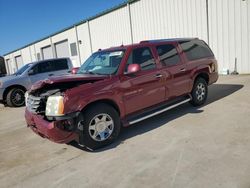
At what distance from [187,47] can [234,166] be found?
12.3ft

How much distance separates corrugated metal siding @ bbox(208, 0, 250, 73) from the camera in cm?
1104

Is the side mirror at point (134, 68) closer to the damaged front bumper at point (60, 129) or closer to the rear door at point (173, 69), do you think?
the rear door at point (173, 69)

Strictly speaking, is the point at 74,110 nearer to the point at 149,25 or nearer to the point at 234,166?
the point at 234,166

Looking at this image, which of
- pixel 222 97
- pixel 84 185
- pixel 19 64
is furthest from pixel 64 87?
pixel 19 64

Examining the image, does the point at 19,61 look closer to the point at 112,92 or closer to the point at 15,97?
the point at 15,97

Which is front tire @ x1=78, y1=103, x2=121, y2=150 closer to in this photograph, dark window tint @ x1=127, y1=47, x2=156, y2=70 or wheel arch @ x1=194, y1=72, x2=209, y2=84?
dark window tint @ x1=127, y1=47, x2=156, y2=70

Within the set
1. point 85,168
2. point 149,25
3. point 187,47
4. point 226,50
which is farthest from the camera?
point 149,25

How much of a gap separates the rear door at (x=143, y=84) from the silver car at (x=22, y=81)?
6.82 m

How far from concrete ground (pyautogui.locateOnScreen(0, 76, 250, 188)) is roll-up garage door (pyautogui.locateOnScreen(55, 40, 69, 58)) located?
68.2 feet

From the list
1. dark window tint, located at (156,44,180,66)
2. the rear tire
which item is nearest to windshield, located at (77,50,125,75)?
dark window tint, located at (156,44,180,66)

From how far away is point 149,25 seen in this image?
1548cm

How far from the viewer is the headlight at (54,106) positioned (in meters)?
4.04

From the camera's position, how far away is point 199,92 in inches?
262

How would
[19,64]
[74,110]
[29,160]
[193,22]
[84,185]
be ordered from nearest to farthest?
1. [84,185]
2. [74,110]
3. [29,160]
4. [193,22]
5. [19,64]
